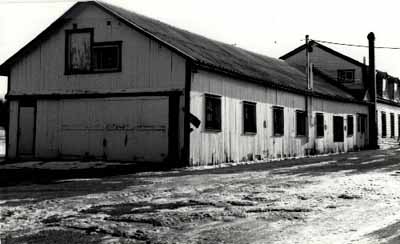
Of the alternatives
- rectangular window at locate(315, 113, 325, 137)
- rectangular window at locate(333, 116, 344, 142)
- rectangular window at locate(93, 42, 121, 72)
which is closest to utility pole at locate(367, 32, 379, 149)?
rectangular window at locate(333, 116, 344, 142)

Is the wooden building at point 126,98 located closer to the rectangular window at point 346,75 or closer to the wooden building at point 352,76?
the wooden building at point 352,76

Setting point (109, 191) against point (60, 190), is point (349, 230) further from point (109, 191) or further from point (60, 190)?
point (60, 190)

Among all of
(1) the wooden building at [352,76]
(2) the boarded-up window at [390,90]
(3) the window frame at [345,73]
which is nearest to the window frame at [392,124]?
(1) the wooden building at [352,76]

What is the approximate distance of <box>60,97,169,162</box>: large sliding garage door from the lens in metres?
14.9

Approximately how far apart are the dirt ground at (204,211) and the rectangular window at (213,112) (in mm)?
5456

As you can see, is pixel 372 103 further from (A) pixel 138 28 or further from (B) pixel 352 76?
(A) pixel 138 28

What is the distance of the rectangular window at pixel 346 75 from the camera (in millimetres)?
33812

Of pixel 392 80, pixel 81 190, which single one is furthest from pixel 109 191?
pixel 392 80

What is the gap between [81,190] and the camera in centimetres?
882

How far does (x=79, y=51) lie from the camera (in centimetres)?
1669

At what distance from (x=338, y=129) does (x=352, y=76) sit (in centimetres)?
811

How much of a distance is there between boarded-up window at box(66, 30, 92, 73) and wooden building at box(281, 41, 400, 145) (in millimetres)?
21069

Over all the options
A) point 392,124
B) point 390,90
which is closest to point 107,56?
point 392,124

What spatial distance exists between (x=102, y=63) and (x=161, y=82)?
2752 mm
